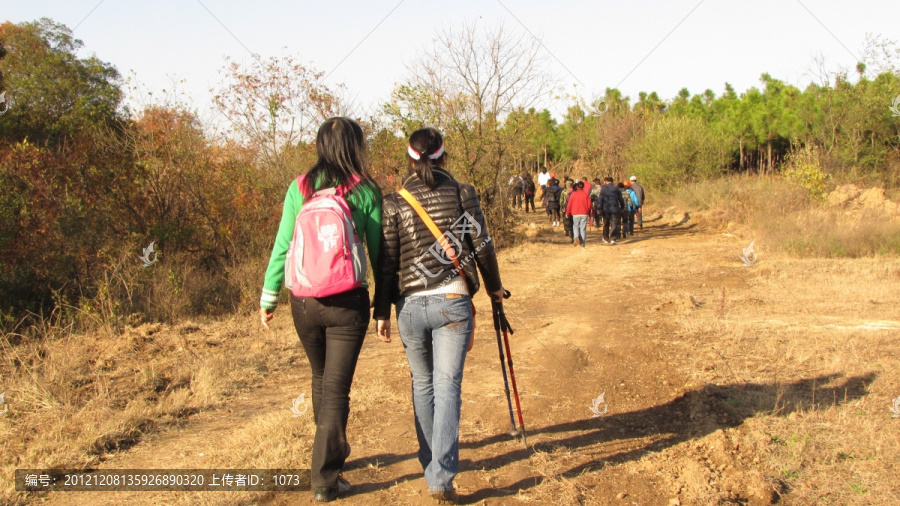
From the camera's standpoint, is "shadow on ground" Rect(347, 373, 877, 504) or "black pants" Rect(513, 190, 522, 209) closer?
"shadow on ground" Rect(347, 373, 877, 504)

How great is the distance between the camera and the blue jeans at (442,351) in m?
3.41

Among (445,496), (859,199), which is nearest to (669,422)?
(445,496)

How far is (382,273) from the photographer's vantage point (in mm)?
3494

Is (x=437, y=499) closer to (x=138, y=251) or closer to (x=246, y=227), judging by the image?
(x=138, y=251)

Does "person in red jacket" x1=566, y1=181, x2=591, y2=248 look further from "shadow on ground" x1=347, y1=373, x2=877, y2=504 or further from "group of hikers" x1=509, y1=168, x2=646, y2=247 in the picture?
"shadow on ground" x1=347, y1=373, x2=877, y2=504

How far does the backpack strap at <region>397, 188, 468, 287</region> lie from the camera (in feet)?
11.1

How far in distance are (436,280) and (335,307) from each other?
510 mm

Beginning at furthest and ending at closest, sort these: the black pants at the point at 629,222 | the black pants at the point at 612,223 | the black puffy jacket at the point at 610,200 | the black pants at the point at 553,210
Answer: the black pants at the point at 553,210 → the black pants at the point at 629,222 → the black pants at the point at 612,223 → the black puffy jacket at the point at 610,200

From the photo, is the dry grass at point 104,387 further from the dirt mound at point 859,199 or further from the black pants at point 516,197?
the dirt mound at point 859,199

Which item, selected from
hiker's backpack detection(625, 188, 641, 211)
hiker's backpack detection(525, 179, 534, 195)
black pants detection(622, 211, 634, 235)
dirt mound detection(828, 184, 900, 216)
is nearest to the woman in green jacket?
hiker's backpack detection(625, 188, 641, 211)

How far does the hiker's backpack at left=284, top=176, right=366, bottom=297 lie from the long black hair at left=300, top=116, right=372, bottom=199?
0.15 meters

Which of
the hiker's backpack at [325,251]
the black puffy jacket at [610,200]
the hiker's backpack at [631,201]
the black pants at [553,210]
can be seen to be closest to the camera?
the hiker's backpack at [325,251]

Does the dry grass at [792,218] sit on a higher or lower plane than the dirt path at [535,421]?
higher

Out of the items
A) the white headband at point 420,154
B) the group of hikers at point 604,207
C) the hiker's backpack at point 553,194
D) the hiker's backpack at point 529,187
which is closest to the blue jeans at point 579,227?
the group of hikers at point 604,207
